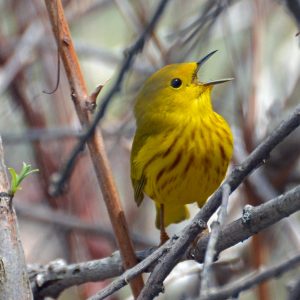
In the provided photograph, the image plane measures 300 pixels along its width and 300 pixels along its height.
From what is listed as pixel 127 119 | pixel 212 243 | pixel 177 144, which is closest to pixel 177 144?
pixel 177 144

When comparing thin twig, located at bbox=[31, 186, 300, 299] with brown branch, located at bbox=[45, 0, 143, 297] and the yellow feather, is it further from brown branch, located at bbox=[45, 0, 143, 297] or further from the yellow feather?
the yellow feather

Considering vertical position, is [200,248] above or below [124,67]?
below

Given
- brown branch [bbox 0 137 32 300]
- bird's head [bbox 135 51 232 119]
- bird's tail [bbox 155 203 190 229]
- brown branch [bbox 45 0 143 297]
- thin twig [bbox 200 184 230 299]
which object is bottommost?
thin twig [bbox 200 184 230 299]

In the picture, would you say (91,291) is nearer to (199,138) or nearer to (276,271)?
→ (199,138)

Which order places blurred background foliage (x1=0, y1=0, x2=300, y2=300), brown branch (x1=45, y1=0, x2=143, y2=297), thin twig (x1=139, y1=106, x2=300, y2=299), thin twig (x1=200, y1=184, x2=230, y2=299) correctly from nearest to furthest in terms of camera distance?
1. thin twig (x1=200, y1=184, x2=230, y2=299)
2. thin twig (x1=139, y1=106, x2=300, y2=299)
3. brown branch (x1=45, y1=0, x2=143, y2=297)
4. blurred background foliage (x1=0, y1=0, x2=300, y2=300)

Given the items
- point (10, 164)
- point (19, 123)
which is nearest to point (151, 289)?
point (10, 164)

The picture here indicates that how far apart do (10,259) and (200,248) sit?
58cm

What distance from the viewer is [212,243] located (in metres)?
1.42

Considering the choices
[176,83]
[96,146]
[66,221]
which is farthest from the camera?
[66,221]

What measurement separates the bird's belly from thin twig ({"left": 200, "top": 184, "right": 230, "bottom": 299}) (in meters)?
1.21

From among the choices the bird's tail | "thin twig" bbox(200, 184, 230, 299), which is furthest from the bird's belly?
"thin twig" bbox(200, 184, 230, 299)

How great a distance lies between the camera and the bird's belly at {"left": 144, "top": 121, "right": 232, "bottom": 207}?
9.20 feet

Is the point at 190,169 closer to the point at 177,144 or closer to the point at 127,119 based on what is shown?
the point at 177,144

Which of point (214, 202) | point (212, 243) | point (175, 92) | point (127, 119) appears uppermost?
point (127, 119)
